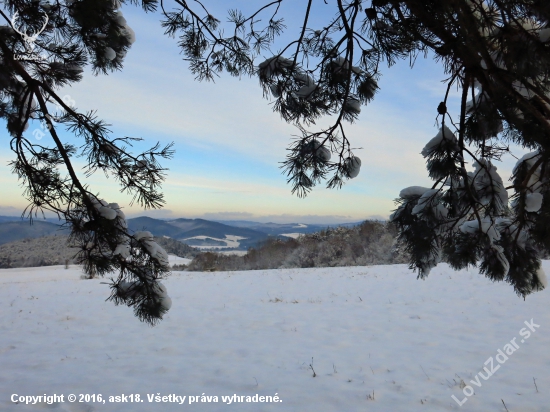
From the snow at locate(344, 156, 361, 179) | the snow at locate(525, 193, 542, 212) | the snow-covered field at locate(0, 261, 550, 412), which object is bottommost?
the snow-covered field at locate(0, 261, 550, 412)

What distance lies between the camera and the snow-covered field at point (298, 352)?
10.5 ft

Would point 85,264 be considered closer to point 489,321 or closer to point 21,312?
point 489,321

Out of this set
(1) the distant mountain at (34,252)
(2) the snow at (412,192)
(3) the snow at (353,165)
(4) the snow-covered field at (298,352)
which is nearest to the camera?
(2) the snow at (412,192)

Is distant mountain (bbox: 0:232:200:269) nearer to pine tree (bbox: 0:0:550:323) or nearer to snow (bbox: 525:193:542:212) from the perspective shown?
pine tree (bbox: 0:0:550:323)

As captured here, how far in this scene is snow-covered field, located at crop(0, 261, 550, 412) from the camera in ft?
10.5

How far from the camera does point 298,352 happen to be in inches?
178

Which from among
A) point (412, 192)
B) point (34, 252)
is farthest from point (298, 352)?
point (34, 252)

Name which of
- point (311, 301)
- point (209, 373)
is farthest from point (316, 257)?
point (209, 373)

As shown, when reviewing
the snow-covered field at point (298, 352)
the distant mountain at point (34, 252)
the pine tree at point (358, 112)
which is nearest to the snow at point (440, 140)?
the pine tree at point (358, 112)

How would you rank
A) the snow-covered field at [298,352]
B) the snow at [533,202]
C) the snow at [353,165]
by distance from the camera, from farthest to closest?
the snow-covered field at [298,352] → the snow at [353,165] → the snow at [533,202]

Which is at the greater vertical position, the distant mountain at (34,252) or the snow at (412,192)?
the snow at (412,192)

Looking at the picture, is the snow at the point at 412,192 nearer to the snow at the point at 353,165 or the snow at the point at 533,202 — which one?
the snow at the point at 533,202

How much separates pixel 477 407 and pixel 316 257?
73.1 ft

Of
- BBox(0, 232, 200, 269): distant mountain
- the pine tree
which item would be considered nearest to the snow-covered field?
the pine tree
